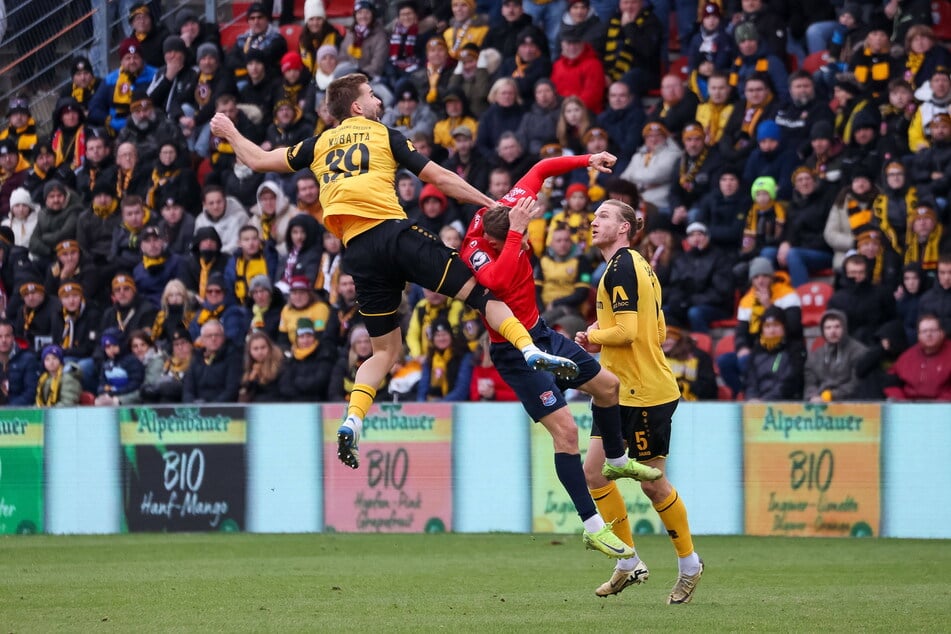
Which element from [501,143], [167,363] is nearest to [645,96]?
[501,143]

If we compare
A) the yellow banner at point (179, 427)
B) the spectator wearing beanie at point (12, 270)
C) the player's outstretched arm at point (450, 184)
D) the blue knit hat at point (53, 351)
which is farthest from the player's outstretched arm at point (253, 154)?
→ the spectator wearing beanie at point (12, 270)

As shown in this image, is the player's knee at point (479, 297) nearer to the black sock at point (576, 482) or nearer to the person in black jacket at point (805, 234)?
the black sock at point (576, 482)

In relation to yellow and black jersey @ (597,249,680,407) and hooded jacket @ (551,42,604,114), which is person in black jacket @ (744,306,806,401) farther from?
yellow and black jersey @ (597,249,680,407)

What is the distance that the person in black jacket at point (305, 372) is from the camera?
17.1 m

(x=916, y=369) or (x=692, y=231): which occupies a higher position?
(x=692, y=231)

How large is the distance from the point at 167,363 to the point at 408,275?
9501mm

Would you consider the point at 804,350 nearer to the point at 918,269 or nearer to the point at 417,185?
the point at 918,269

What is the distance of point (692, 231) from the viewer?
54.6ft

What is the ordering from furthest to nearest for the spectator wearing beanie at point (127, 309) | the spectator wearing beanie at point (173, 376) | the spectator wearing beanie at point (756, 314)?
1. the spectator wearing beanie at point (127, 309)
2. the spectator wearing beanie at point (173, 376)
3. the spectator wearing beanie at point (756, 314)

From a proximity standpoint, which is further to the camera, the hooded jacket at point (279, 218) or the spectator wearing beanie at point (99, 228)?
the spectator wearing beanie at point (99, 228)

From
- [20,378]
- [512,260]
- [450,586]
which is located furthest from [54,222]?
[512,260]

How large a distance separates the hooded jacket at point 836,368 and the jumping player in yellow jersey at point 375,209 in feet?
21.0

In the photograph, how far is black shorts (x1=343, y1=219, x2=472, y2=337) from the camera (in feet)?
30.4

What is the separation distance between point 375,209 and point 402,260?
36cm
